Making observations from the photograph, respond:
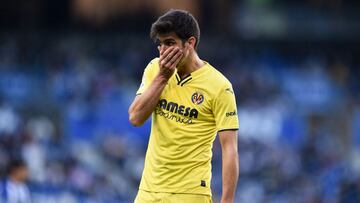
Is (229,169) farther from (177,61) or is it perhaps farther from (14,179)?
(14,179)

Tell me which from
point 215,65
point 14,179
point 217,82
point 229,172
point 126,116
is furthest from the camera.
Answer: point 215,65

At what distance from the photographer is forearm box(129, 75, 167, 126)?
534 centimetres

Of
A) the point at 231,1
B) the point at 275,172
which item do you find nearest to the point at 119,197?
the point at 275,172

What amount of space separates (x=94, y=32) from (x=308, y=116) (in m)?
5.67

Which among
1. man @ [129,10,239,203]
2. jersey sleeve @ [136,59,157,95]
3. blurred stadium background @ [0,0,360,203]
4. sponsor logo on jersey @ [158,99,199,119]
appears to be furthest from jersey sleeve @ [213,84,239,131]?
blurred stadium background @ [0,0,360,203]

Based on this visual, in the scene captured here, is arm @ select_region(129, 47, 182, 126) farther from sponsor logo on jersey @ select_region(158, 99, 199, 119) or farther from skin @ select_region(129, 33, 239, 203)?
sponsor logo on jersey @ select_region(158, 99, 199, 119)

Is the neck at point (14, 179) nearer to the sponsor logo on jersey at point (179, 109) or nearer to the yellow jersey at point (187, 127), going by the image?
the yellow jersey at point (187, 127)

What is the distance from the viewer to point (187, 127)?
215 inches

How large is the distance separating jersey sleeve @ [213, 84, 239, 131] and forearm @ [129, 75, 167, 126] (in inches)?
13.6

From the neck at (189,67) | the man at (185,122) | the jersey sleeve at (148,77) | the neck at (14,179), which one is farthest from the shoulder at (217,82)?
the neck at (14,179)

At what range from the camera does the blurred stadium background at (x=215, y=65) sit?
18656 millimetres

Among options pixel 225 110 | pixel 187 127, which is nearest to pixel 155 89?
pixel 187 127

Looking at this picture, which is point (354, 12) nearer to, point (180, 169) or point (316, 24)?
point (316, 24)

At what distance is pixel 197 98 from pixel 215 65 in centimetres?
1630
